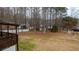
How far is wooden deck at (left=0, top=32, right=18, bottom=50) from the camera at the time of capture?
224 centimetres

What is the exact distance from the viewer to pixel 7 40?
2.24m

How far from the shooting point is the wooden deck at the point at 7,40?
2238 millimetres

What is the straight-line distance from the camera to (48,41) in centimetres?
230

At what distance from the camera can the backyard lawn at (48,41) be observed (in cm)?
229

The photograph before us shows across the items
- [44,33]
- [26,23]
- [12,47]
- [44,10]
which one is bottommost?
[12,47]

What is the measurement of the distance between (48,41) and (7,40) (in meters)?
0.56

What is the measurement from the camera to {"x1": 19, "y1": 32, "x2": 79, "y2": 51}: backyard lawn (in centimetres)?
229

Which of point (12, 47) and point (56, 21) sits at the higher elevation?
point (56, 21)

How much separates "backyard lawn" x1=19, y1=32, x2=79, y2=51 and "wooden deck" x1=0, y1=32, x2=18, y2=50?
97mm

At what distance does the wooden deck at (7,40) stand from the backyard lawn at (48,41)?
0.32 feet

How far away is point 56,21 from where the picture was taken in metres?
2.31
